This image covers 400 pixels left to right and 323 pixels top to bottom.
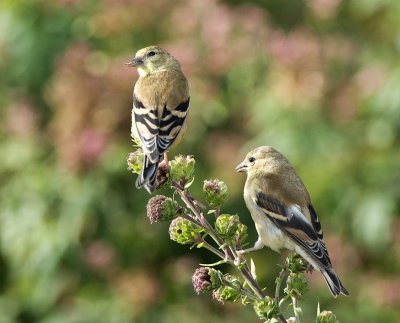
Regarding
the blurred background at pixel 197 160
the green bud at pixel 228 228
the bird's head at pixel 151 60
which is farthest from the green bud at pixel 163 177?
the blurred background at pixel 197 160

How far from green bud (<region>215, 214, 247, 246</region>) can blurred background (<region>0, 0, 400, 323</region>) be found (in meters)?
3.16

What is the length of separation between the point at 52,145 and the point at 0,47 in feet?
3.87

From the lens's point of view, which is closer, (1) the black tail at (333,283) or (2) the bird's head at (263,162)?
(1) the black tail at (333,283)

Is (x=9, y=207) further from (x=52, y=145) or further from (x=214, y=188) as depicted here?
(x=214, y=188)

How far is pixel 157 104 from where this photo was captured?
12.6 feet

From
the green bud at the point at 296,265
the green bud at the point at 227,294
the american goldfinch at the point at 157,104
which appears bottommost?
the green bud at the point at 227,294

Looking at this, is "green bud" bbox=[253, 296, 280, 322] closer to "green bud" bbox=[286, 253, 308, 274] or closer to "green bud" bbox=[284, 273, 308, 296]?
"green bud" bbox=[284, 273, 308, 296]

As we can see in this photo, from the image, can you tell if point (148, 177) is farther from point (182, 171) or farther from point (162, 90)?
point (162, 90)

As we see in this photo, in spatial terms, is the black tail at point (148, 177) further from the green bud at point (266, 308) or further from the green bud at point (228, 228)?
the green bud at point (266, 308)

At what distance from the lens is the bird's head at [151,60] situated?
441cm

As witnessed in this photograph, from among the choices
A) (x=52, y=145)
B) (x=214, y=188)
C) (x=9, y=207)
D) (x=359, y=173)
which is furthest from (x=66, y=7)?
(x=214, y=188)

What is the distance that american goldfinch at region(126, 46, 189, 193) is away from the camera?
3.46 m

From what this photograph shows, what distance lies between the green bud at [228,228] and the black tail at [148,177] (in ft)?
0.84

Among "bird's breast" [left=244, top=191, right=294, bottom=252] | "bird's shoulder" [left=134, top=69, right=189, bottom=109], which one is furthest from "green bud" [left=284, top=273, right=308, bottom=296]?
"bird's shoulder" [left=134, top=69, right=189, bottom=109]
